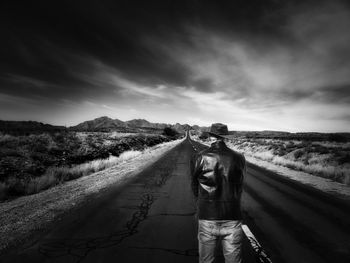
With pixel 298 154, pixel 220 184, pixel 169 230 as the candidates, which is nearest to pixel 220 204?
pixel 220 184

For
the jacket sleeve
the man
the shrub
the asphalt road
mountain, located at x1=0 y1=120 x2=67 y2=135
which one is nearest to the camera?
the man

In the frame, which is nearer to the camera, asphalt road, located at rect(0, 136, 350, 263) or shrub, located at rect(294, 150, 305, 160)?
asphalt road, located at rect(0, 136, 350, 263)

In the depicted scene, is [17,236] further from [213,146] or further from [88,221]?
[213,146]

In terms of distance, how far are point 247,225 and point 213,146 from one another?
317 cm

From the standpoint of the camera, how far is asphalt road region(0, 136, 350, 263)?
145 inches

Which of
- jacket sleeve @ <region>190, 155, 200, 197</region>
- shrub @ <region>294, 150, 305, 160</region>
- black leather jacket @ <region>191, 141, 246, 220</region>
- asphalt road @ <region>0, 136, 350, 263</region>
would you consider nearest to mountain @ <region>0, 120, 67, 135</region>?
asphalt road @ <region>0, 136, 350, 263</region>

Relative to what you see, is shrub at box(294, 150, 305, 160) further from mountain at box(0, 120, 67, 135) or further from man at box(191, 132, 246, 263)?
mountain at box(0, 120, 67, 135)

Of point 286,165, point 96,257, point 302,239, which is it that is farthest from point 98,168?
point 286,165

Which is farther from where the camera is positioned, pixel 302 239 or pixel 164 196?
pixel 164 196

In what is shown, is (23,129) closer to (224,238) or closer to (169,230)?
(169,230)

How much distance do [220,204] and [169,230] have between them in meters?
2.54

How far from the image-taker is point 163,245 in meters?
3.98

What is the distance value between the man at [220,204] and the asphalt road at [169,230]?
1.15 meters

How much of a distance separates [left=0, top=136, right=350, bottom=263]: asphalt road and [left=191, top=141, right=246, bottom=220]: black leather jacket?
144 cm
